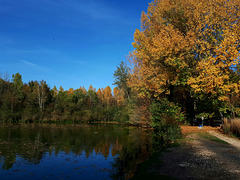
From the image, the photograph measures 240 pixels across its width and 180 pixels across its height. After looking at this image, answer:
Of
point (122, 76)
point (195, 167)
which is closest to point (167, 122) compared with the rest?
point (195, 167)

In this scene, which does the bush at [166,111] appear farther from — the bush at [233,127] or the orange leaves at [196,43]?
the bush at [233,127]

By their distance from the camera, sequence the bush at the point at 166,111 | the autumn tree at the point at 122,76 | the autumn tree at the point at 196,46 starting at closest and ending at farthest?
the autumn tree at the point at 196,46 → the bush at the point at 166,111 → the autumn tree at the point at 122,76

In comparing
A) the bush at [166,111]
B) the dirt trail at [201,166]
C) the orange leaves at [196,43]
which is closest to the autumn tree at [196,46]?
the orange leaves at [196,43]

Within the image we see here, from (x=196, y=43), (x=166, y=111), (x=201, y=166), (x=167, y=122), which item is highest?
(x=196, y=43)

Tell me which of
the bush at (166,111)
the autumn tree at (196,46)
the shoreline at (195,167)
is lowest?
the shoreline at (195,167)

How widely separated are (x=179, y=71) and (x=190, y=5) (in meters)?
7.51

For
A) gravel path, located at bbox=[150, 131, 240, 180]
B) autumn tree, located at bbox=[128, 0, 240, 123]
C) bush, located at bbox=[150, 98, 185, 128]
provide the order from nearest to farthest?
gravel path, located at bbox=[150, 131, 240, 180] < autumn tree, located at bbox=[128, 0, 240, 123] < bush, located at bbox=[150, 98, 185, 128]

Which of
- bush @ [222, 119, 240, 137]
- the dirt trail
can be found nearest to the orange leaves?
bush @ [222, 119, 240, 137]

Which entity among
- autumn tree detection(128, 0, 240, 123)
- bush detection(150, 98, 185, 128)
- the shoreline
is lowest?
the shoreline

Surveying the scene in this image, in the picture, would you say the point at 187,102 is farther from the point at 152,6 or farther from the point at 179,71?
the point at 152,6

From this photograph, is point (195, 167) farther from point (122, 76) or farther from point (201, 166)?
point (122, 76)

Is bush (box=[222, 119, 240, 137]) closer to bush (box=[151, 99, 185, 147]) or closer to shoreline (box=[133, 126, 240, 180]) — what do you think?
bush (box=[151, 99, 185, 147])

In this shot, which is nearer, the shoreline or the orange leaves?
the shoreline

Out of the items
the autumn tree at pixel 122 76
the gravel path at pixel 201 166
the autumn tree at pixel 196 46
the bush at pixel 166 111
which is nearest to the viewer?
the gravel path at pixel 201 166
